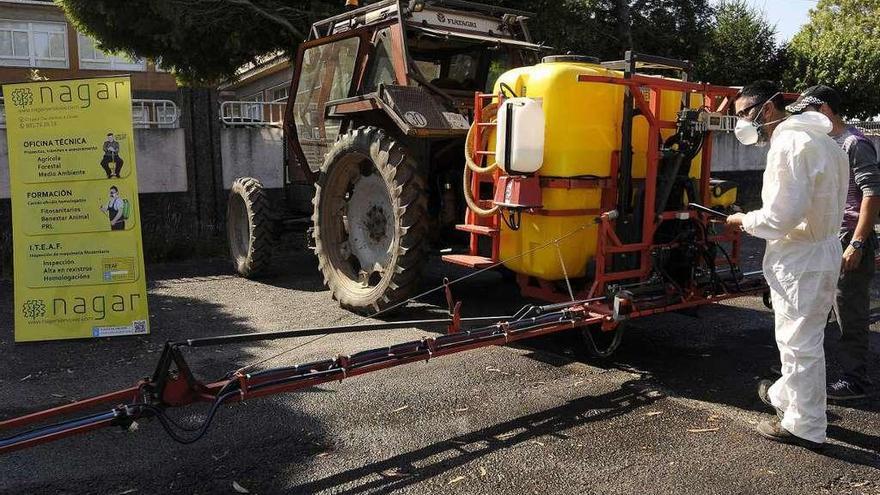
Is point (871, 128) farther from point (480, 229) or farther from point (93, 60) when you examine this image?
point (93, 60)

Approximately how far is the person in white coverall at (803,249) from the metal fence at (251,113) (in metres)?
7.94

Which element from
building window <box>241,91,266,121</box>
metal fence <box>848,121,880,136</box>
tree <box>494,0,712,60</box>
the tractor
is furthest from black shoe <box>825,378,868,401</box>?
metal fence <box>848,121,880,136</box>

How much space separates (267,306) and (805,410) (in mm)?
4724

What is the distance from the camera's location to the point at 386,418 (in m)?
3.97

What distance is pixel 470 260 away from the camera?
200 inches

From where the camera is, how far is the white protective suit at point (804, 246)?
11.3 ft

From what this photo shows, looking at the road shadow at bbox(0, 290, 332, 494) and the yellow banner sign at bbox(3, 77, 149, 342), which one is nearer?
the road shadow at bbox(0, 290, 332, 494)

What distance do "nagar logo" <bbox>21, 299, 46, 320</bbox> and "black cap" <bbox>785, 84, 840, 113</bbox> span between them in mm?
5360

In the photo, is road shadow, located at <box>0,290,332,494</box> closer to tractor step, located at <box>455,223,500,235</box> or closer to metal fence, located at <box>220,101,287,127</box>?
tractor step, located at <box>455,223,500,235</box>

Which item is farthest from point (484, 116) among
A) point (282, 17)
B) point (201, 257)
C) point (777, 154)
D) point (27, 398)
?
point (282, 17)

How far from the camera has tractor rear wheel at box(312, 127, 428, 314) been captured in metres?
5.46

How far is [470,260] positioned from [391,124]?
5.72ft

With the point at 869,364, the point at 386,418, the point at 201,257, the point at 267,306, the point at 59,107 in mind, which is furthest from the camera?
the point at 201,257

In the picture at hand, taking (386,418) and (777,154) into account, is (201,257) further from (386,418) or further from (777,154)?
(777,154)
